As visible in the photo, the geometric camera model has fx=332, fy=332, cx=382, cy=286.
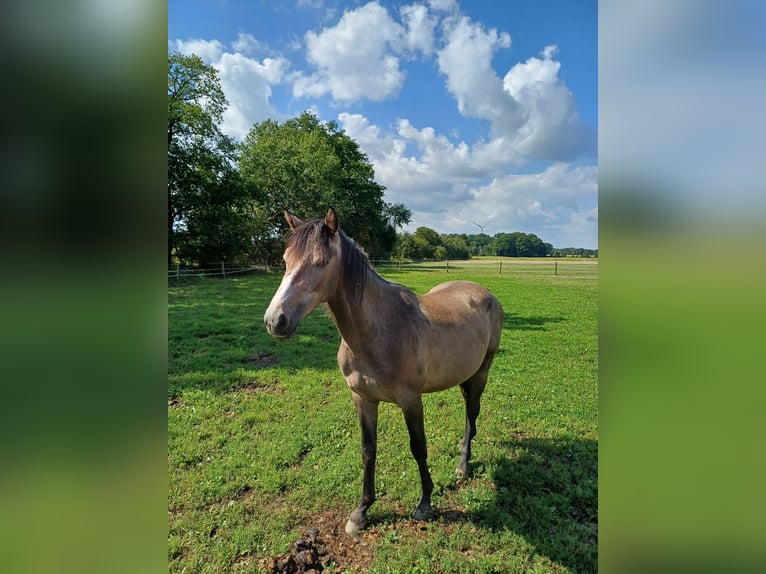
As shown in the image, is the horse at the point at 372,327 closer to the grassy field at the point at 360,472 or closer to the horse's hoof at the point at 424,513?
the horse's hoof at the point at 424,513

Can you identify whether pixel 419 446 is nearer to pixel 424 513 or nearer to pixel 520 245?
pixel 424 513

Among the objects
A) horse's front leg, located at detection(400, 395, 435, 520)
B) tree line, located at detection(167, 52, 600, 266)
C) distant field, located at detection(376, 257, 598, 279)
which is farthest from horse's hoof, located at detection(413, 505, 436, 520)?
distant field, located at detection(376, 257, 598, 279)

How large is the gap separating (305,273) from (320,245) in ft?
0.67

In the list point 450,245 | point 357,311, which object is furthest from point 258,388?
point 450,245

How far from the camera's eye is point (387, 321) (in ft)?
8.17

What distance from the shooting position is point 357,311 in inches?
92.7

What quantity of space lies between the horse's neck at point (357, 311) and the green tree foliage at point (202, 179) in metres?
17.1

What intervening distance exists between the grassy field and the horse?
1.01 feet

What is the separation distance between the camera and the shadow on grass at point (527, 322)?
32.0 ft
